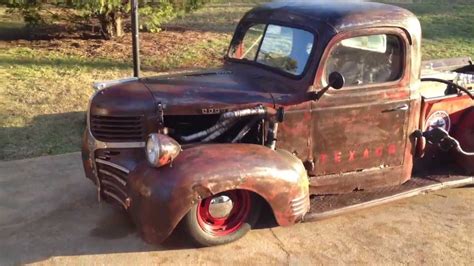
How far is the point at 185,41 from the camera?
36.9ft

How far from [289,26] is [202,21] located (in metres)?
8.70

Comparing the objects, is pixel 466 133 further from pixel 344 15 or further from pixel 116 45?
pixel 116 45

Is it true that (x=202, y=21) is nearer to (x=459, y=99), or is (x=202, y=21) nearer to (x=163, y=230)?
(x=459, y=99)

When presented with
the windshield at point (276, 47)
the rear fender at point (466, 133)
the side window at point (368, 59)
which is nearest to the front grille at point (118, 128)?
the windshield at point (276, 47)

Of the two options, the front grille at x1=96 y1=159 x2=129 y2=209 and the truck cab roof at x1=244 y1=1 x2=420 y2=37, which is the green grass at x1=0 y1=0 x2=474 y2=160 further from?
the truck cab roof at x1=244 y1=1 x2=420 y2=37

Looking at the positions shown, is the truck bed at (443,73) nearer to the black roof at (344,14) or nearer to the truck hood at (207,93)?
the black roof at (344,14)

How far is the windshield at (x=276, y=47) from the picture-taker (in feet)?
15.7

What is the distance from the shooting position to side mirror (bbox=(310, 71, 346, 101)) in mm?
4426

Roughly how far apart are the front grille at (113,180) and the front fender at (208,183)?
0.63ft

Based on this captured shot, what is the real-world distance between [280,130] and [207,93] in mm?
643

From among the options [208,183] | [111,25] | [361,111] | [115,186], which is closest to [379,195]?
[361,111]

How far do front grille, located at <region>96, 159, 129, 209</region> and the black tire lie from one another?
49 centimetres

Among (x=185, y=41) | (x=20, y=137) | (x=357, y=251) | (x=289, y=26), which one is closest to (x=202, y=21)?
(x=185, y=41)

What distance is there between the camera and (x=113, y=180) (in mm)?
A: 4492
